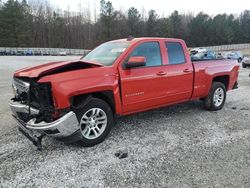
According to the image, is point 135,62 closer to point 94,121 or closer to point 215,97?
point 94,121

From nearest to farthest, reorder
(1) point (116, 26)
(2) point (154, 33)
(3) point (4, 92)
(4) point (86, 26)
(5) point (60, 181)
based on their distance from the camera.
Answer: (5) point (60, 181) < (3) point (4, 92) < (1) point (116, 26) < (2) point (154, 33) < (4) point (86, 26)

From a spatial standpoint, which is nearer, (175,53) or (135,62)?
(135,62)

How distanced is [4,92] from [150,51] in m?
6.54

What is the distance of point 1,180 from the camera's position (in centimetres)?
339

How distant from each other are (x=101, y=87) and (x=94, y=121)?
0.61m

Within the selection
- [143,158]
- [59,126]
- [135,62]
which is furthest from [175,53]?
[59,126]

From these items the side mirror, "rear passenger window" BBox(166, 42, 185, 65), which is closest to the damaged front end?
the side mirror

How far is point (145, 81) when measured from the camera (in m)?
5.00

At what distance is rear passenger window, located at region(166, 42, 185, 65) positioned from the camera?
5600mm

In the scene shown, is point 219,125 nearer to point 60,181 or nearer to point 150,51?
point 150,51


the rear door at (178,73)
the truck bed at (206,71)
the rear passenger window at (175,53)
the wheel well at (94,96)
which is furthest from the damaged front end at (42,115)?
the truck bed at (206,71)

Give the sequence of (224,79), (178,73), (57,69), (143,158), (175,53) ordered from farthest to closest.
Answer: (224,79) < (175,53) < (178,73) < (57,69) < (143,158)

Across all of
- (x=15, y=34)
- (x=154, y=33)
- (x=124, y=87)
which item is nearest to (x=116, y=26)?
(x=154, y=33)

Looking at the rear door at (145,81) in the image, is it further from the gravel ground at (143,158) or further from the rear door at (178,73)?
the gravel ground at (143,158)
